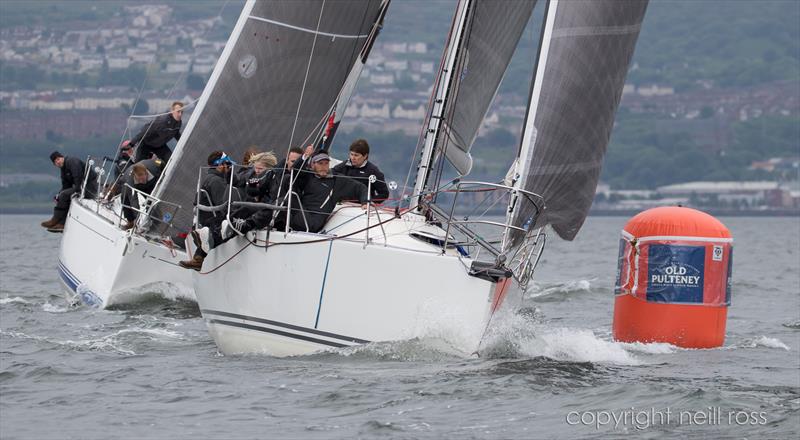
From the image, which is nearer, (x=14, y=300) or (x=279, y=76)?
(x=279, y=76)

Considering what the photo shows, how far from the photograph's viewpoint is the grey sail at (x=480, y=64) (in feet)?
37.3

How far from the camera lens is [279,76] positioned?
13586 millimetres

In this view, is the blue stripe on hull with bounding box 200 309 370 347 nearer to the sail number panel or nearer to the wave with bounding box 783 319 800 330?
the sail number panel

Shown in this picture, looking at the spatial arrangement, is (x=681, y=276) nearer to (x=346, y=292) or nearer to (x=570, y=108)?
(x=570, y=108)

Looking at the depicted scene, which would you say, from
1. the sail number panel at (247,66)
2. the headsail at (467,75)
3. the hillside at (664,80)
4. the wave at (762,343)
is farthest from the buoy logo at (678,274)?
the hillside at (664,80)

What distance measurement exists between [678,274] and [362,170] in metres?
2.42

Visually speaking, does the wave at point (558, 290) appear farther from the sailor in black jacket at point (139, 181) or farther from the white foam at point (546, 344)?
the white foam at point (546, 344)

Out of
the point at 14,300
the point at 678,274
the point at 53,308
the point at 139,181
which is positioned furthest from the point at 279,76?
the point at 678,274

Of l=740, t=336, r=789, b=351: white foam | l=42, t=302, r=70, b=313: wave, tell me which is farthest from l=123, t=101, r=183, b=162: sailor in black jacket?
l=740, t=336, r=789, b=351: white foam

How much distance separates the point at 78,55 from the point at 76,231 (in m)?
102

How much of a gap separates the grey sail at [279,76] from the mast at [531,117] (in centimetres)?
392

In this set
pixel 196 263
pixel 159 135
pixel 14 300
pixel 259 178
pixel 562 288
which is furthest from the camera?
pixel 562 288

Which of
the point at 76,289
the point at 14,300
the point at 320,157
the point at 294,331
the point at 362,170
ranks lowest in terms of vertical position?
the point at 14,300

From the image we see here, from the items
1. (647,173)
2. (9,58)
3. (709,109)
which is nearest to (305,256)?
(647,173)
